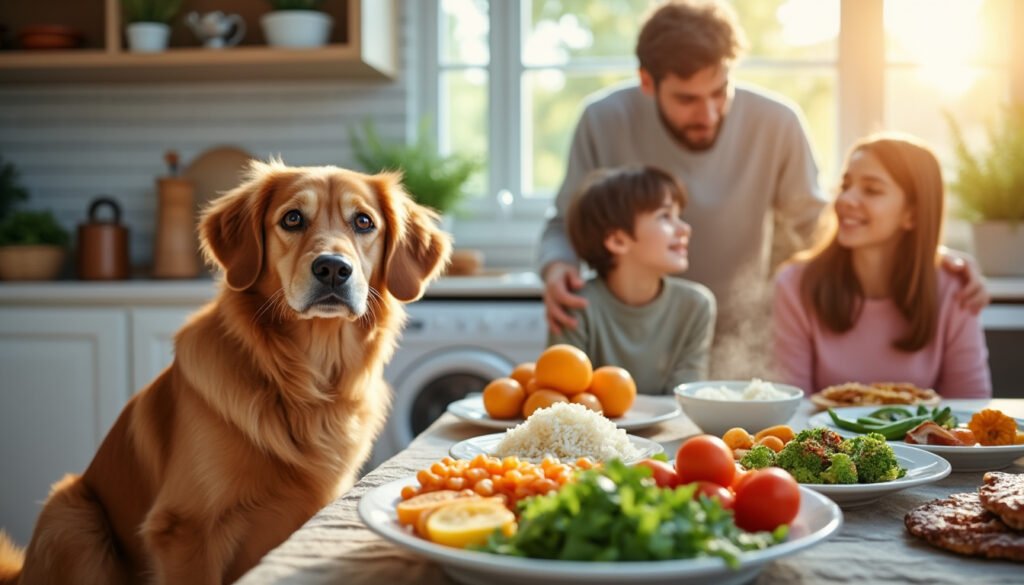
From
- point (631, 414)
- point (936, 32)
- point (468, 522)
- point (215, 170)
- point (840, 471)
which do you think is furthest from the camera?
point (215, 170)

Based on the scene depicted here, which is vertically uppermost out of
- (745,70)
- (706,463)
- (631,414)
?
(745,70)

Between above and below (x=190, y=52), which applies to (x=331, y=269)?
below

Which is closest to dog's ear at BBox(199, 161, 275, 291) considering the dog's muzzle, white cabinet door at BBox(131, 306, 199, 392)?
the dog's muzzle

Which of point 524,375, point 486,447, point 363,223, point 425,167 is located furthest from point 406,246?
point 425,167

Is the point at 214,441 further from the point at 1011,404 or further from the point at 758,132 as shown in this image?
the point at 758,132

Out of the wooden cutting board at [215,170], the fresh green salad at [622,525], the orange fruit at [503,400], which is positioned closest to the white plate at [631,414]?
the orange fruit at [503,400]

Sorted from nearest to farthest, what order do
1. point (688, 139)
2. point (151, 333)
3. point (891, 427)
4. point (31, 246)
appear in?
1. point (891, 427)
2. point (688, 139)
3. point (151, 333)
4. point (31, 246)

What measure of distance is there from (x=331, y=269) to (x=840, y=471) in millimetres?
876

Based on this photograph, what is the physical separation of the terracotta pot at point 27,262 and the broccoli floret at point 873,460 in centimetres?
343

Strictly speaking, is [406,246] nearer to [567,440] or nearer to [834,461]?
[567,440]

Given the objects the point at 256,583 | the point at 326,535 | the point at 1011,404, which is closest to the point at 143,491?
the point at 326,535

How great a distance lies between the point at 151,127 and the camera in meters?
4.16

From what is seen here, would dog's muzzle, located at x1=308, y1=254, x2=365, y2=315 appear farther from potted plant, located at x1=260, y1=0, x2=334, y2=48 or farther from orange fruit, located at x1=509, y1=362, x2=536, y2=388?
potted plant, located at x1=260, y1=0, x2=334, y2=48

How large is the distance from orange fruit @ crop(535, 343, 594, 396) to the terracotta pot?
2858mm
